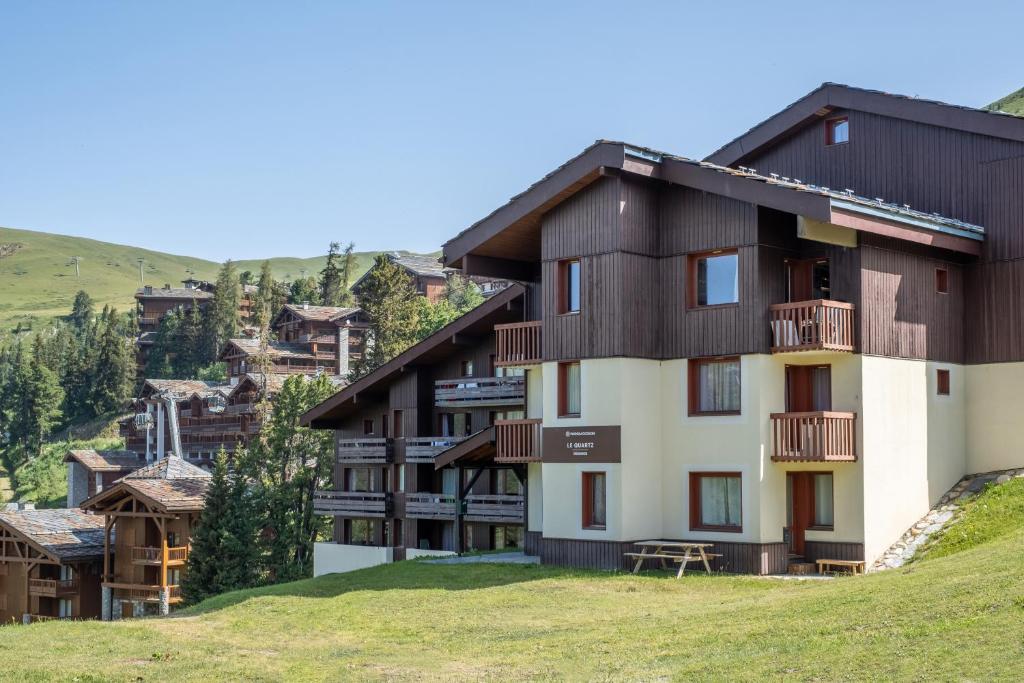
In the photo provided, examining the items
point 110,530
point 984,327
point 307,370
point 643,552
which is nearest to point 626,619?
point 643,552

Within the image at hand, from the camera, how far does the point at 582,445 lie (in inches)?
1237

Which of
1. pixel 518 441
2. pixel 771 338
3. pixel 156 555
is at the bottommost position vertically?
pixel 156 555

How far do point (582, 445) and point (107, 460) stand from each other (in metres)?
67.4

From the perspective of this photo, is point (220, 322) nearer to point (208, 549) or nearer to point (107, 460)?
point (107, 460)

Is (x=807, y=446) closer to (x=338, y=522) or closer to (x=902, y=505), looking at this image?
(x=902, y=505)

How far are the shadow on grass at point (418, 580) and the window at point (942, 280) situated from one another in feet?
36.8

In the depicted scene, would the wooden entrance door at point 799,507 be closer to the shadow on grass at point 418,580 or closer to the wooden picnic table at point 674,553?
the wooden picnic table at point 674,553

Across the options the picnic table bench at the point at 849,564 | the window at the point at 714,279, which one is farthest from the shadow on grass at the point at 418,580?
the window at the point at 714,279

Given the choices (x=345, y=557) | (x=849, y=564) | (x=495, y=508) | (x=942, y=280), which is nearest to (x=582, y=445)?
(x=849, y=564)

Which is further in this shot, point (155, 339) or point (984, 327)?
point (155, 339)

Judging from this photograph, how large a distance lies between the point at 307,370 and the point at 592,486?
3323 inches

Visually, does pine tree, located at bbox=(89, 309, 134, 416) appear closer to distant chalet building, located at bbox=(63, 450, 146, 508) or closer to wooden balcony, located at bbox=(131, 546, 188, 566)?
distant chalet building, located at bbox=(63, 450, 146, 508)

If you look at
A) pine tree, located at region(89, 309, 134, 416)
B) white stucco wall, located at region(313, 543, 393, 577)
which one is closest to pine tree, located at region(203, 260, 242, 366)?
pine tree, located at region(89, 309, 134, 416)

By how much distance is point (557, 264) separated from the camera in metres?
32.4
